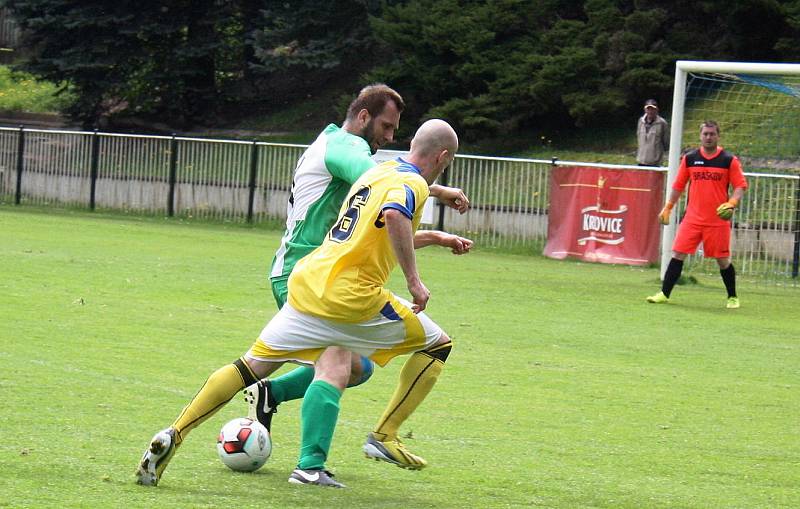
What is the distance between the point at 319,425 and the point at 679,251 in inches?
399

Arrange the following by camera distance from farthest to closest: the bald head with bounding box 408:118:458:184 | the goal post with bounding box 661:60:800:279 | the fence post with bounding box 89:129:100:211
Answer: the fence post with bounding box 89:129:100:211, the goal post with bounding box 661:60:800:279, the bald head with bounding box 408:118:458:184

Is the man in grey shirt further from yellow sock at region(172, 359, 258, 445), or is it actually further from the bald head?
yellow sock at region(172, 359, 258, 445)

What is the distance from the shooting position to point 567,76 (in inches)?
→ 1282

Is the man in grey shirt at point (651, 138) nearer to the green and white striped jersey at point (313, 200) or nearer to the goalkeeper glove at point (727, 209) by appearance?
the goalkeeper glove at point (727, 209)

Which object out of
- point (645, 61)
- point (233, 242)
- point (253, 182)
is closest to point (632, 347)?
point (233, 242)

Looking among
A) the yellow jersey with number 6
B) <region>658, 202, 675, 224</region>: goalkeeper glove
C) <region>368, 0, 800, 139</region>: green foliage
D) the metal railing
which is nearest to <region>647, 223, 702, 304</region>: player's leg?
<region>658, 202, 675, 224</region>: goalkeeper glove

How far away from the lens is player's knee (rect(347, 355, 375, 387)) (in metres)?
6.48

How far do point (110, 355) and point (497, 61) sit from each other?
2558 cm

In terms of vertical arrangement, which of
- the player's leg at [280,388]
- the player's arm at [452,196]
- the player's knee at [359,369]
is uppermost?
the player's arm at [452,196]

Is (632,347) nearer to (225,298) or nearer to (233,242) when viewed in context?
(225,298)

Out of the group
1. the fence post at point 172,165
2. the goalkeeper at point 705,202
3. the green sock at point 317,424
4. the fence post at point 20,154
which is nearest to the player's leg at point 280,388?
the green sock at point 317,424

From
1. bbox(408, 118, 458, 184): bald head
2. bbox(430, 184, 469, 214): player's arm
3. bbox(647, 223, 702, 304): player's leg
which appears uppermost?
bbox(408, 118, 458, 184): bald head

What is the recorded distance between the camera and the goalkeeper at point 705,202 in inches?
607

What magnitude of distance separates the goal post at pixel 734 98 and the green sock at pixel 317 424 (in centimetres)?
1108
